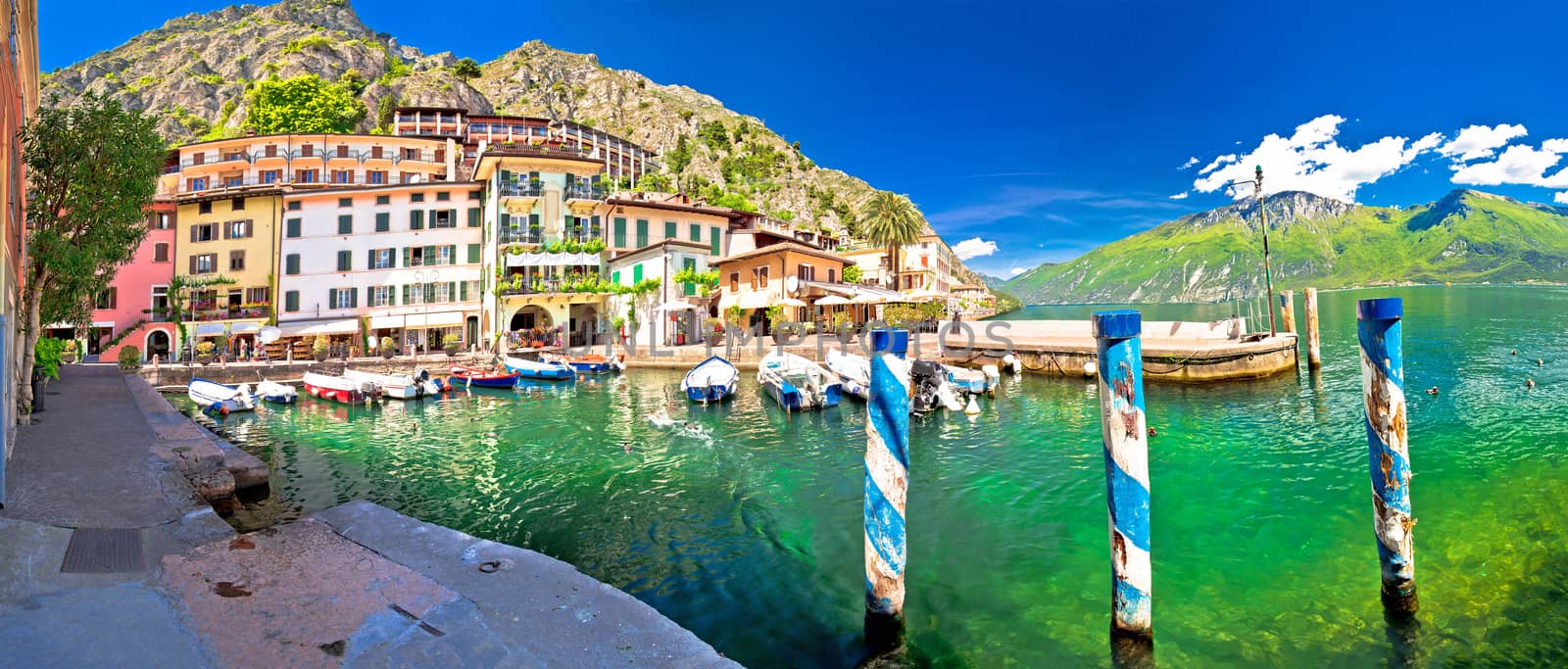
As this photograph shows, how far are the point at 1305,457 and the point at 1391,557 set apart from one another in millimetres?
9099

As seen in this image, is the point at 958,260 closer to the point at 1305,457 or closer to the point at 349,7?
the point at 1305,457

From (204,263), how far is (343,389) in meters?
24.4

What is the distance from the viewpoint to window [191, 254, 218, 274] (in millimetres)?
40531

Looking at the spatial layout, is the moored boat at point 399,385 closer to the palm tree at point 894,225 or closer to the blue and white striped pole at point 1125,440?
the blue and white striped pole at point 1125,440

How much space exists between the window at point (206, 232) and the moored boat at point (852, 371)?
41805 mm

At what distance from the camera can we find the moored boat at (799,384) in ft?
71.8

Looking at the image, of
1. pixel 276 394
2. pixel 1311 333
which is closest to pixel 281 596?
pixel 276 394

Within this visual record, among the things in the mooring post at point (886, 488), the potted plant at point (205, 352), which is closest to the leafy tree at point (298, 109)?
the potted plant at point (205, 352)

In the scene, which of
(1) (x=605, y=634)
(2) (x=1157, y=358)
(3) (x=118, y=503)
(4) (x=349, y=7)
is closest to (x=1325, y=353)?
(2) (x=1157, y=358)

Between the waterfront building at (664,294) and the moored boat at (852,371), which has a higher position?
the waterfront building at (664,294)

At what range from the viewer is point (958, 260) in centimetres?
14512

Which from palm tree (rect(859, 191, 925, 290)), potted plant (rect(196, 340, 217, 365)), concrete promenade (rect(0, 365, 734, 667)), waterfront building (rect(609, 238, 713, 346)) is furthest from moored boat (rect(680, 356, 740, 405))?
palm tree (rect(859, 191, 925, 290))

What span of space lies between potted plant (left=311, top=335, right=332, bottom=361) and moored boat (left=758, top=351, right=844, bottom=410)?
27626 mm

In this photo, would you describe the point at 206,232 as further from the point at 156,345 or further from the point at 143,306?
the point at 156,345
